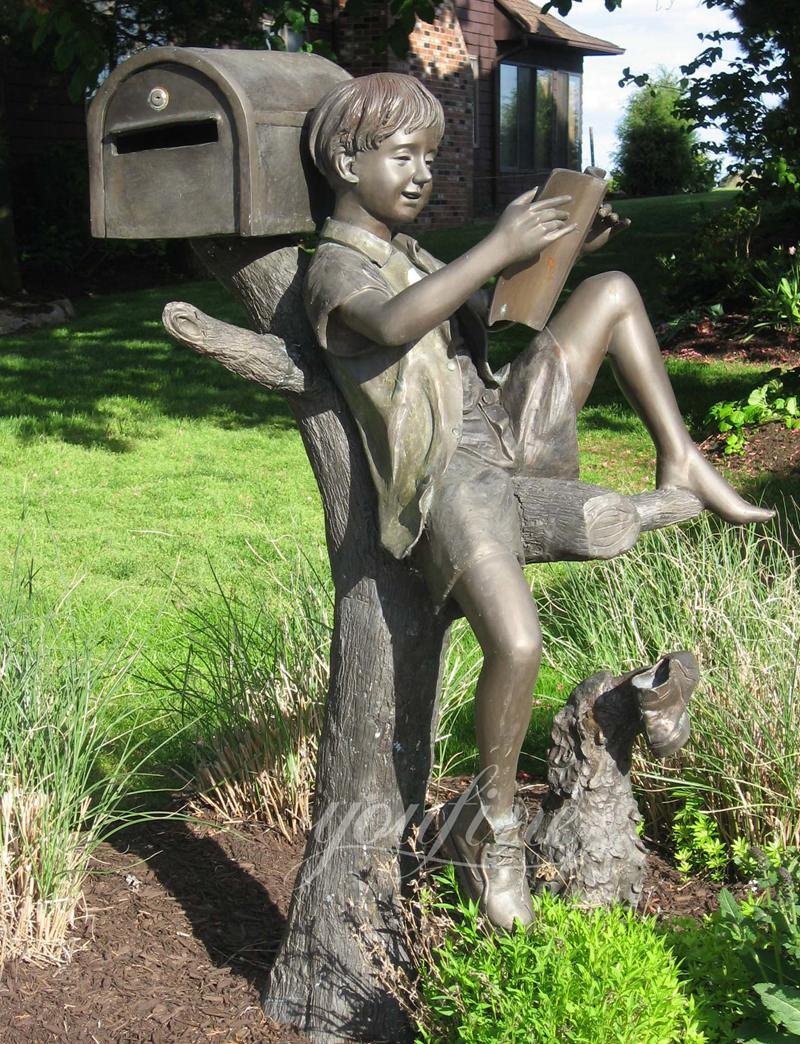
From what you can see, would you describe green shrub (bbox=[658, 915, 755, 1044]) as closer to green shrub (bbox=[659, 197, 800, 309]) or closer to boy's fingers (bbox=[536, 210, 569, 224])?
boy's fingers (bbox=[536, 210, 569, 224])

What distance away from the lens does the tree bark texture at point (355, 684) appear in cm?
268

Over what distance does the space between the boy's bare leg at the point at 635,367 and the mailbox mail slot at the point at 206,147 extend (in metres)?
0.64

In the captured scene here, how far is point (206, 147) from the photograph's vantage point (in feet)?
8.42

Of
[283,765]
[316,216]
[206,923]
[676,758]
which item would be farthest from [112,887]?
[316,216]

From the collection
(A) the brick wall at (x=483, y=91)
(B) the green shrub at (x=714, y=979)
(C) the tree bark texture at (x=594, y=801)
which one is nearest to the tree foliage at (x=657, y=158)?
(A) the brick wall at (x=483, y=91)

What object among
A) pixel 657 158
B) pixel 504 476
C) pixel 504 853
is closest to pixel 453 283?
pixel 504 476

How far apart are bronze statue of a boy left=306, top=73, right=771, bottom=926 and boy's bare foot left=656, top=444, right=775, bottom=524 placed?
34 centimetres

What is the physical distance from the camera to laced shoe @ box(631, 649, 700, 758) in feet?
9.64

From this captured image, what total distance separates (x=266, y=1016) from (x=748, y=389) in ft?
23.8

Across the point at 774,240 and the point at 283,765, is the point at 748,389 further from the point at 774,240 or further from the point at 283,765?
the point at 283,765

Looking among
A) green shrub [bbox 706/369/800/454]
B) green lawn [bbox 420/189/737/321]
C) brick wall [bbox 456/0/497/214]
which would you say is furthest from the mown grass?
brick wall [bbox 456/0/497/214]

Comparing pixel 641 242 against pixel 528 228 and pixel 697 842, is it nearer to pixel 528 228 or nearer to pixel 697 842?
pixel 697 842

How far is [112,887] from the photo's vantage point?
11.8 ft

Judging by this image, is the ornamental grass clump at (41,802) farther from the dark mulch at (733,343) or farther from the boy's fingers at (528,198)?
the dark mulch at (733,343)
